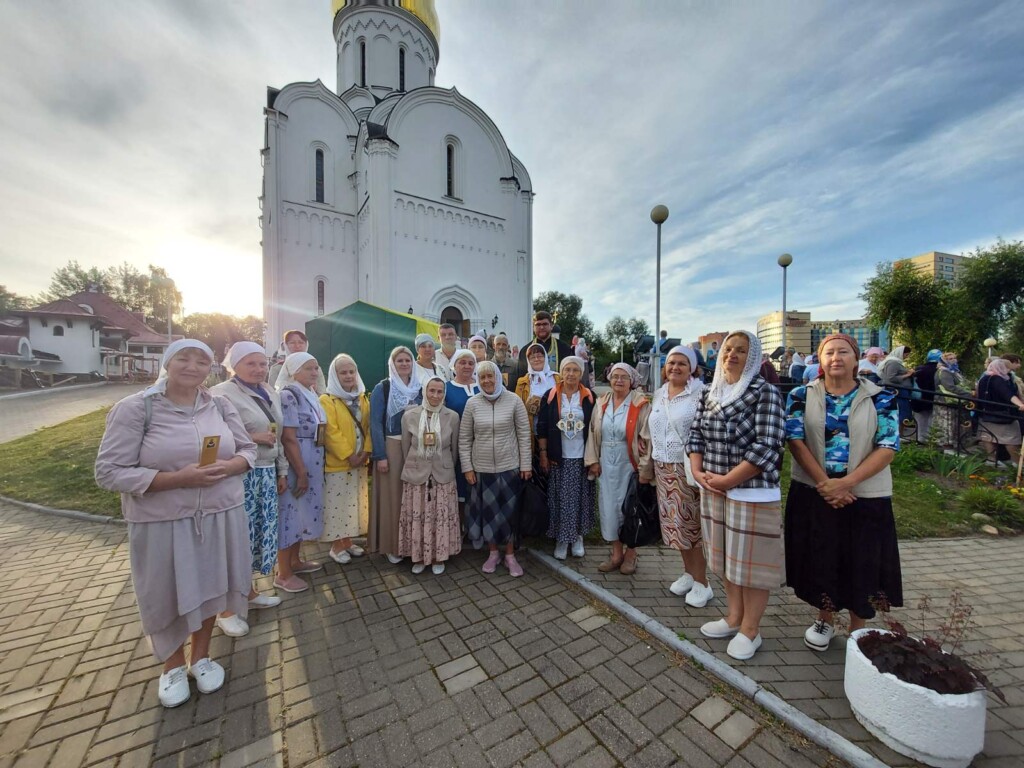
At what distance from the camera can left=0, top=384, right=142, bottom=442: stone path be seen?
11969mm

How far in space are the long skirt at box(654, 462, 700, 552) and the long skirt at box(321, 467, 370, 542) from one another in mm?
2861

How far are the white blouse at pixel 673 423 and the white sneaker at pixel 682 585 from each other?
109 cm

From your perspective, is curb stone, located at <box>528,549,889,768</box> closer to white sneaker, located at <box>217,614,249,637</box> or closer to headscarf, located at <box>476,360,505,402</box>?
headscarf, located at <box>476,360,505,402</box>

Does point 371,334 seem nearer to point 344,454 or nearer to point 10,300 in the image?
point 344,454

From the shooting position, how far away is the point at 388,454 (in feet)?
12.9

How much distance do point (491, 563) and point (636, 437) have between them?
1.81 m

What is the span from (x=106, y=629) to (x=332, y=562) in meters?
1.62

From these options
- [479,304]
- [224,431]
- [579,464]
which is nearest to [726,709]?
[579,464]

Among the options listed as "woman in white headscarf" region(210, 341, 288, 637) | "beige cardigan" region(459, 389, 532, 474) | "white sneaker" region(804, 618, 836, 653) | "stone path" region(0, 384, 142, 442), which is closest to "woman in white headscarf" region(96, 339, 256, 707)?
"woman in white headscarf" region(210, 341, 288, 637)

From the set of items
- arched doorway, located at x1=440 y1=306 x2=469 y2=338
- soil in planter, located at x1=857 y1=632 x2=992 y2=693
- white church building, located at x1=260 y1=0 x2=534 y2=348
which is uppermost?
white church building, located at x1=260 y1=0 x2=534 y2=348

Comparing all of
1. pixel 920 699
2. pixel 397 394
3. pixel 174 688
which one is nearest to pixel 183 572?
pixel 174 688

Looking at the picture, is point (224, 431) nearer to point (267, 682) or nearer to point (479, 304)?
point (267, 682)

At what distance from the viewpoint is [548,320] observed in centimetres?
558

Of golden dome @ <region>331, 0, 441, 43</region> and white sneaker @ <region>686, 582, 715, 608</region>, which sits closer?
white sneaker @ <region>686, 582, 715, 608</region>
